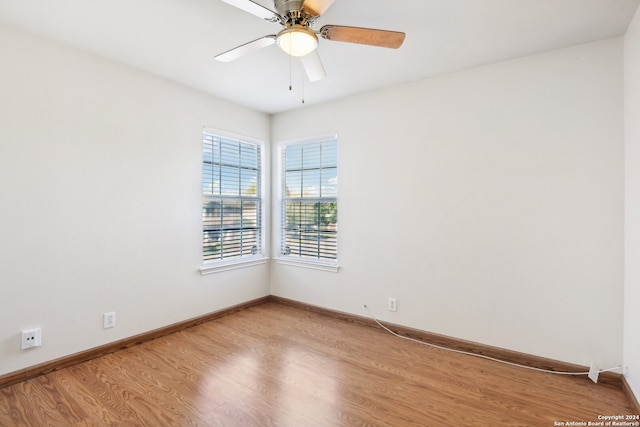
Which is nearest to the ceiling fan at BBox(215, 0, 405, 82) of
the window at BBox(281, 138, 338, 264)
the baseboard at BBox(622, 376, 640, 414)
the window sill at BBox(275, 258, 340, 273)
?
the window at BBox(281, 138, 338, 264)

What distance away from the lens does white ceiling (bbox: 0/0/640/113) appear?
189cm

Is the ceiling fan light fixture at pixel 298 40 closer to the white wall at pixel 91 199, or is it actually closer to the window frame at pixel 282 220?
the white wall at pixel 91 199

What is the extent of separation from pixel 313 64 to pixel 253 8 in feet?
1.89

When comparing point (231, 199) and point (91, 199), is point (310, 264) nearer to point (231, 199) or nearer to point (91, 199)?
point (231, 199)

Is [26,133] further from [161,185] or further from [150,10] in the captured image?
[150,10]

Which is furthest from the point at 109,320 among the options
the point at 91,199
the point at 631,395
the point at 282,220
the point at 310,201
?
the point at 631,395

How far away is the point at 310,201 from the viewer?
3.82 meters

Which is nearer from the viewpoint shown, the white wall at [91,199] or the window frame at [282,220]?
the white wall at [91,199]

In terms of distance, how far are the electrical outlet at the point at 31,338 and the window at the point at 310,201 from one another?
244 centimetres

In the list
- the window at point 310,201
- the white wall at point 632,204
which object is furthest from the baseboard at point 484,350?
the window at point 310,201

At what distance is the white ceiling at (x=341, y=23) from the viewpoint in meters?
1.89

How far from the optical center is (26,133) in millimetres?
2189

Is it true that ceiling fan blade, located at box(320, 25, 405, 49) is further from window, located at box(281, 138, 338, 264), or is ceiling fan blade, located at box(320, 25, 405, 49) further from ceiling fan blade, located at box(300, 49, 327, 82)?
window, located at box(281, 138, 338, 264)

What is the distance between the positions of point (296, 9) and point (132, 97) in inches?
74.0
